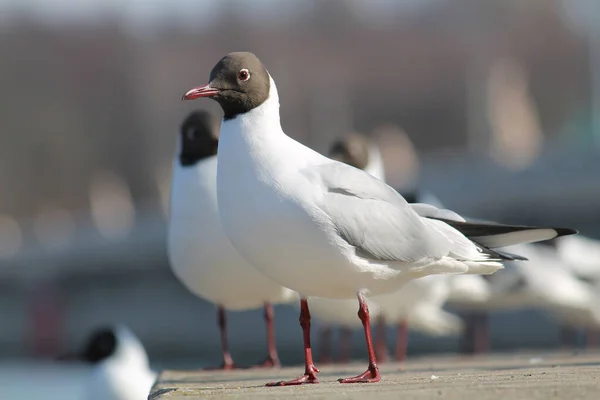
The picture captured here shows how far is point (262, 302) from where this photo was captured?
844 cm

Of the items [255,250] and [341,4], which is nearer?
[255,250]

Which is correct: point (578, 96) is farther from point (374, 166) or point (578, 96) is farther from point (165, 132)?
point (374, 166)

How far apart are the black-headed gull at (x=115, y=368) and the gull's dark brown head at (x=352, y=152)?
205cm

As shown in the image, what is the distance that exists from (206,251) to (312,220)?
92.3 inches

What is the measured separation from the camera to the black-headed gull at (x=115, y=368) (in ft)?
30.4

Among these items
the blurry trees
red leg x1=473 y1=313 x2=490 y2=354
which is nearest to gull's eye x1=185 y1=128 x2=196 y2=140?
red leg x1=473 y1=313 x2=490 y2=354

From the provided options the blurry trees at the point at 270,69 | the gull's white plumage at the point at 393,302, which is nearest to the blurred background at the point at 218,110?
the blurry trees at the point at 270,69

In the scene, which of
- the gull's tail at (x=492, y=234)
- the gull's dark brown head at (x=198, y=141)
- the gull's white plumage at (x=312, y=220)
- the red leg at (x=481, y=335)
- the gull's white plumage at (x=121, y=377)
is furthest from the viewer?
the red leg at (x=481, y=335)

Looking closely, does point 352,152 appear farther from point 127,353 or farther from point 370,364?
point 370,364

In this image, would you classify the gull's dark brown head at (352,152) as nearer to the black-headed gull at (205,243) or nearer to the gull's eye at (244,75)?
the black-headed gull at (205,243)

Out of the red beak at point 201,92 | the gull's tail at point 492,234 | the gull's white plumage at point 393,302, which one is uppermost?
the red beak at point 201,92

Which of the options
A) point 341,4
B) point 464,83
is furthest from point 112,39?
point 464,83

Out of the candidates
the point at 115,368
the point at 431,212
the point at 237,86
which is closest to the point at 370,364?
the point at 431,212

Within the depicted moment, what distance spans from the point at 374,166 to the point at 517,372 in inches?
160
